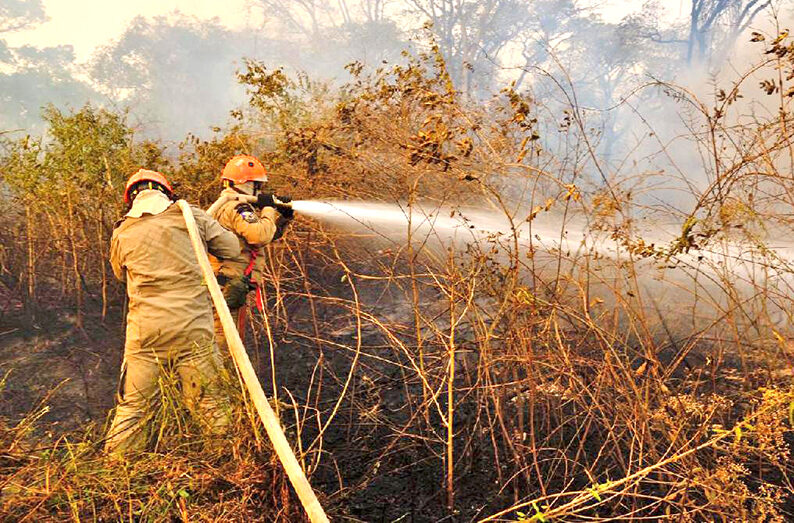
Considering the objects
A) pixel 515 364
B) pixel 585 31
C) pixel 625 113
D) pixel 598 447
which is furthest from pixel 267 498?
pixel 625 113

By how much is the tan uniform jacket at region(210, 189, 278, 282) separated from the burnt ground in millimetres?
647

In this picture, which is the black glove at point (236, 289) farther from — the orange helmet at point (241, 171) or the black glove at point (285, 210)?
the orange helmet at point (241, 171)

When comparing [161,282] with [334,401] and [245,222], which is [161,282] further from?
[334,401]

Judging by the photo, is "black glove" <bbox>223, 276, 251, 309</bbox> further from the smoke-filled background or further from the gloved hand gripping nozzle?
the smoke-filled background

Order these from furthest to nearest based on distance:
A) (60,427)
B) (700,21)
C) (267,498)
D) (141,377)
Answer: (700,21), (60,427), (141,377), (267,498)

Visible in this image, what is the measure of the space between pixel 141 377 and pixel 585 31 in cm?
3230

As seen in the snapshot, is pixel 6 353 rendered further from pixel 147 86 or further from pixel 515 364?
pixel 147 86

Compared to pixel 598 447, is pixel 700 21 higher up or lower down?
higher up

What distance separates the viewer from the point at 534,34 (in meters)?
31.7

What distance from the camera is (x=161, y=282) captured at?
10.8 feet

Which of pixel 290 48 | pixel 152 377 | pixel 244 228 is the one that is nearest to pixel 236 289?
pixel 244 228

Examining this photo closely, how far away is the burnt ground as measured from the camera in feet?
9.75

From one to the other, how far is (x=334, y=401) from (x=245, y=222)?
1355 mm

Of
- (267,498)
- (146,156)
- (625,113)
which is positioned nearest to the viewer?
(267,498)
